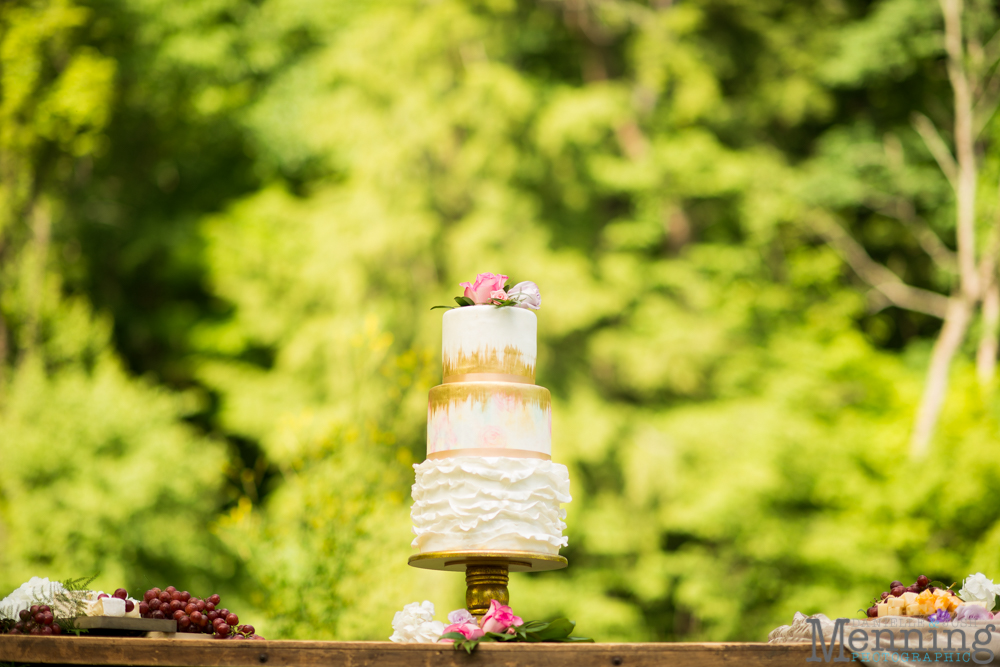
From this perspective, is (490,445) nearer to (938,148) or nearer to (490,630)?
(490,630)

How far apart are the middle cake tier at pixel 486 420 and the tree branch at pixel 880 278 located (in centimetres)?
1131

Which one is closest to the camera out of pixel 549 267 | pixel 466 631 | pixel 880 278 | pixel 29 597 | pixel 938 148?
pixel 466 631

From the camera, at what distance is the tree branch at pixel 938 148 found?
13.8 metres

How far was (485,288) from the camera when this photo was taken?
4137 millimetres

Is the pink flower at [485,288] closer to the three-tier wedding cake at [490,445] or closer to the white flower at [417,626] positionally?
the three-tier wedding cake at [490,445]

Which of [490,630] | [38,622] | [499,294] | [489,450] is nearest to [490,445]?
[489,450]

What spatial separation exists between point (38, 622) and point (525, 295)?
2.22 metres

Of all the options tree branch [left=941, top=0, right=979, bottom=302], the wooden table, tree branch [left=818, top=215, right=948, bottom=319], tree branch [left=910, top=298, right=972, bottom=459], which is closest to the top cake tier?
the wooden table

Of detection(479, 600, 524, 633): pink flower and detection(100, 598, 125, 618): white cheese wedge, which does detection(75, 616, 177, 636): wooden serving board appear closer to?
detection(100, 598, 125, 618): white cheese wedge

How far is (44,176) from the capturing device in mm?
13883

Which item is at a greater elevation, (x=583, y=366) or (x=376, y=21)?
(x=376, y=21)

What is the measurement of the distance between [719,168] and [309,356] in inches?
249

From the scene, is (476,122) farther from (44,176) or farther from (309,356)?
(44,176)

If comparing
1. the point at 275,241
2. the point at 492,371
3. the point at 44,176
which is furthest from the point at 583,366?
the point at 492,371
